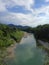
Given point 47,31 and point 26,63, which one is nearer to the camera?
point 26,63

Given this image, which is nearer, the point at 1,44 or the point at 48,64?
the point at 48,64

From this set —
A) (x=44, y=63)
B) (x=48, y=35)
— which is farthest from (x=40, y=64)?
(x=48, y=35)

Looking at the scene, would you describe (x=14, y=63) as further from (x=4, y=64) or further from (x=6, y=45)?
(x=6, y=45)

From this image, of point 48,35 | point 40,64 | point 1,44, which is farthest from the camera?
point 48,35

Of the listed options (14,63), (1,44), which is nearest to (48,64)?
(14,63)

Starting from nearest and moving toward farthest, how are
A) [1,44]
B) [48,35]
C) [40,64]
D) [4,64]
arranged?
Answer: [4,64], [40,64], [1,44], [48,35]

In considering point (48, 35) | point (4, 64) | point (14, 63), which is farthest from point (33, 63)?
point (48, 35)

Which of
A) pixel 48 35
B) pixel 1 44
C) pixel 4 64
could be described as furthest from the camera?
pixel 48 35

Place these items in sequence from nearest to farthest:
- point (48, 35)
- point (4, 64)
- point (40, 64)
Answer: point (4, 64) → point (40, 64) → point (48, 35)

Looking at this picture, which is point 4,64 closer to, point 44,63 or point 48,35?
point 44,63
